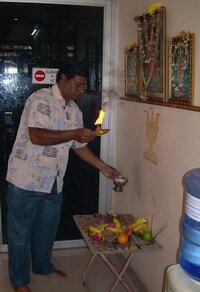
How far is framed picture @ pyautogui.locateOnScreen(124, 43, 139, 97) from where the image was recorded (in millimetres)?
2475

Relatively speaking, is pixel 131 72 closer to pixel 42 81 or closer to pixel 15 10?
pixel 42 81

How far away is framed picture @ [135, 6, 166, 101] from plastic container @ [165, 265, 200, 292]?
38.1 inches

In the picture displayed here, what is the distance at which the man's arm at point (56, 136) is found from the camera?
2.14 metres

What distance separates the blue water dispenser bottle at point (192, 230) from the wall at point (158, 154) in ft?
0.87

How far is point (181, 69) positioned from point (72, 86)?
805 mm

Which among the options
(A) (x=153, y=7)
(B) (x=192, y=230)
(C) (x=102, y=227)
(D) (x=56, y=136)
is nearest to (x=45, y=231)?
(C) (x=102, y=227)

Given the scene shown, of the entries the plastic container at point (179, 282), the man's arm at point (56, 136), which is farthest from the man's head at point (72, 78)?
the plastic container at point (179, 282)

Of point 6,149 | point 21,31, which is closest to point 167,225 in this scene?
point 6,149

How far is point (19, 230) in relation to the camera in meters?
2.45

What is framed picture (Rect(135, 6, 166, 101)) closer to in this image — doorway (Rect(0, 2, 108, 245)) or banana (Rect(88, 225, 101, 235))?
doorway (Rect(0, 2, 108, 245))

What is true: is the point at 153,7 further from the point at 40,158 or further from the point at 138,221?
the point at 138,221

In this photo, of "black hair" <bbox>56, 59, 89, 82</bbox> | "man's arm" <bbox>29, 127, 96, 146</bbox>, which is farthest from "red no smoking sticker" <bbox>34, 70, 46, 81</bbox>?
"man's arm" <bbox>29, 127, 96, 146</bbox>

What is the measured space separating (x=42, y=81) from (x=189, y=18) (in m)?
1.50

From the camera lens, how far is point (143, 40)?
2.26m
